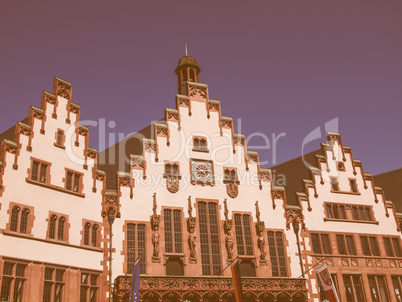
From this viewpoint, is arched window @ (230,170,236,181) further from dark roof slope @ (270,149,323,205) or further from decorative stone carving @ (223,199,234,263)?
dark roof slope @ (270,149,323,205)

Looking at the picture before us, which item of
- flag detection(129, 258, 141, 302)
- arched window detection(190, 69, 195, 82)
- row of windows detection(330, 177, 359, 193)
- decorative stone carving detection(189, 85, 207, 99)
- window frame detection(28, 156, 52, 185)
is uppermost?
arched window detection(190, 69, 195, 82)

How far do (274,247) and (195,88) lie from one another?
15.5 meters

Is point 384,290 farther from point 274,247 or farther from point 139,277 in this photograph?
point 139,277

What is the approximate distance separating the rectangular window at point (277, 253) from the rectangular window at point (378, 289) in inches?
329

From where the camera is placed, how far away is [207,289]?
34.1 meters

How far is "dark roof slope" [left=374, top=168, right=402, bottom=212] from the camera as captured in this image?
50.0 meters

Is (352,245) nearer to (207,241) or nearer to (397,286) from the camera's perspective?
(397,286)

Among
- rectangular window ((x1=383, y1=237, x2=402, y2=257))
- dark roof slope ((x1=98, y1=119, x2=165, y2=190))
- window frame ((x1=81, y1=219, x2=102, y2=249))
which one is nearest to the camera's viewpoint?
window frame ((x1=81, y1=219, x2=102, y2=249))

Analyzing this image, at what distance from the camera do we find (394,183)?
171 ft

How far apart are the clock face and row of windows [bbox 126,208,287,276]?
213cm

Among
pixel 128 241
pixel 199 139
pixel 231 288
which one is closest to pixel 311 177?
pixel 199 139

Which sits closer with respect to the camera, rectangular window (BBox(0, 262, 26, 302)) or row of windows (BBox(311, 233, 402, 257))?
rectangular window (BBox(0, 262, 26, 302))

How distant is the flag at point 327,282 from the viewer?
34875 mm

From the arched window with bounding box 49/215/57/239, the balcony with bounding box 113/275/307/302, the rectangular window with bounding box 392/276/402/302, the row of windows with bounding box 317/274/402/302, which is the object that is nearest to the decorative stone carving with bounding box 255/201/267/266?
the balcony with bounding box 113/275/307/302
